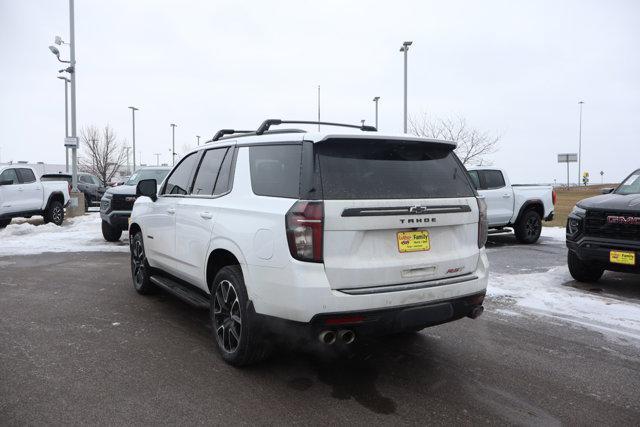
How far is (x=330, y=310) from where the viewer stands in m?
3.21

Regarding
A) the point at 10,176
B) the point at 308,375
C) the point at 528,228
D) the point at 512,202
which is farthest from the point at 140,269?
the point at 10,176

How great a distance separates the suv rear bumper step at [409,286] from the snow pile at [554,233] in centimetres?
1053

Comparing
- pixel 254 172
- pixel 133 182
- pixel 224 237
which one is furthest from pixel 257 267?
pixel 133 182

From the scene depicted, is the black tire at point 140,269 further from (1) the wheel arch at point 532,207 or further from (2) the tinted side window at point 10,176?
(2) the tinted side window at point 10,176

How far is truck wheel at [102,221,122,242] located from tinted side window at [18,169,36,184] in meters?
4.69

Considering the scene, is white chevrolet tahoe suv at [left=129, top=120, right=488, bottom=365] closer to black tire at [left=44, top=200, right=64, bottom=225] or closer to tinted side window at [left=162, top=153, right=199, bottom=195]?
tinted side window at [left=162, top=153, right=199, bottom=195]

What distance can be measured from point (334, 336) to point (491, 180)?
972 centimetres

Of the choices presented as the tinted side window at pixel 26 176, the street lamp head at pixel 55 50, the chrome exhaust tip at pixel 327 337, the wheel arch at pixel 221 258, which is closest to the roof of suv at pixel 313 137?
the wheel arch at pixel 221 258

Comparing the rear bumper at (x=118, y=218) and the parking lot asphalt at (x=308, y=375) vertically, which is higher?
the rear bumper at (x=118, y=218)

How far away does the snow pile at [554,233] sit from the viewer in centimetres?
1342

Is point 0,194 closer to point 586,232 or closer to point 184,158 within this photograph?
point 184,158

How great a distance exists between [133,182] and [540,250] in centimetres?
1002

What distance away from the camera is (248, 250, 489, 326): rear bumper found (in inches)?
126

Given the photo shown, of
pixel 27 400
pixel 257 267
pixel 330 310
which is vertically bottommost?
pixel 27 400
